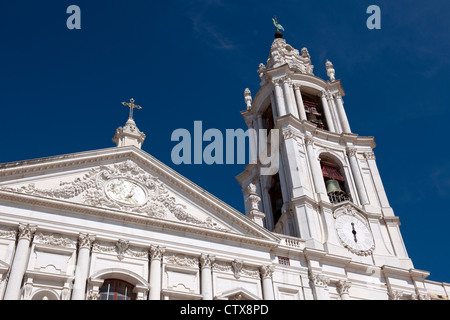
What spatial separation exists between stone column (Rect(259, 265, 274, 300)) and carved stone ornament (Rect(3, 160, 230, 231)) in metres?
2.66

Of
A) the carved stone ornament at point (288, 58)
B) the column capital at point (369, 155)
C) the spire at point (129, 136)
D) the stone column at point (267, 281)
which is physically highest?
the carved stone ornament at point (288, 58)

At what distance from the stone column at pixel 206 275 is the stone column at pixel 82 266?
5.02 meters

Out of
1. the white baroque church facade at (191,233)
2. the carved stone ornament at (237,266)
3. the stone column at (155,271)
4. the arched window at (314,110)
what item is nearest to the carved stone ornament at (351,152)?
the white baroque church facade at (191,233)

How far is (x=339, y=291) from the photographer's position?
27625mm

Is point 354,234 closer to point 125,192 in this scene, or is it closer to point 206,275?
point 206,275

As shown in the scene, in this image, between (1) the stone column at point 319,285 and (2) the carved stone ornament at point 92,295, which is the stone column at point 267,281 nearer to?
(1) the stone column at point 319,285

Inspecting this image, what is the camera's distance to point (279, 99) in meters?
38.2

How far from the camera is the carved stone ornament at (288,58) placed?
42281 mm

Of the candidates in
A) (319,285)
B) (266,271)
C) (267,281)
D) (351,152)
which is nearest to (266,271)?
(266,271)

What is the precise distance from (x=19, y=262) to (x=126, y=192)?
6.08m

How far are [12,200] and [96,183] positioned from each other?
3.89 metres
